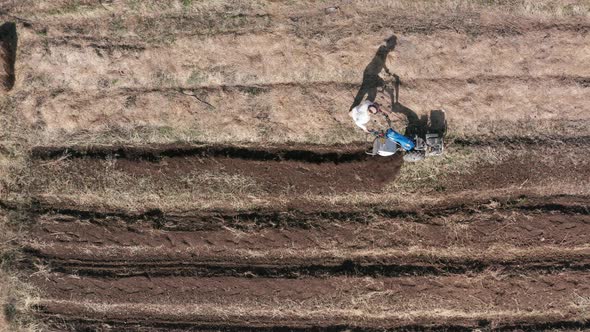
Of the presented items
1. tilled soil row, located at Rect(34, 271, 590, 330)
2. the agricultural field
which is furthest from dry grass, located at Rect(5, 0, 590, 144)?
tilled soil row, located at Rect(34, 271, 590, 330)

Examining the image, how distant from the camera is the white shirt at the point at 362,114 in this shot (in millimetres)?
8797

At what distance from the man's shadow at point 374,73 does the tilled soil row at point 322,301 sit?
4148mm

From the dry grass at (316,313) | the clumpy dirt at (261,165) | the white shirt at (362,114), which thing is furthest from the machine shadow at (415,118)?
the dry grass at (316,313)

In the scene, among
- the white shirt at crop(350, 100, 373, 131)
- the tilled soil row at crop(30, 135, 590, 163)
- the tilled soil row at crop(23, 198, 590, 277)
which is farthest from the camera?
the tilled soil row at crop(30, 135, 590, 163)

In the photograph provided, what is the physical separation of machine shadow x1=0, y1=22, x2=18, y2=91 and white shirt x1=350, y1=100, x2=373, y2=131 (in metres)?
7.78

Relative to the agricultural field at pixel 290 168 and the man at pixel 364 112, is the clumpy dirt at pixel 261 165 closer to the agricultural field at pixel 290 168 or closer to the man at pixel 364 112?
the agricultural field at pixel 290 168

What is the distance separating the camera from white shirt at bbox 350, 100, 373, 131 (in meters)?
8.80

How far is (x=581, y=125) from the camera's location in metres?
9.59

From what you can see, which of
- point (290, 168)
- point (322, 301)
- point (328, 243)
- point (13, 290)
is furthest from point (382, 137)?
point (13, 290)

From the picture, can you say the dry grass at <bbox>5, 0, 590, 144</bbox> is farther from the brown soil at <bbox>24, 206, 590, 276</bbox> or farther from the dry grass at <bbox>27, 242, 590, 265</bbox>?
the dry grass at <bbox>27, 242, 590, 265</bbox>

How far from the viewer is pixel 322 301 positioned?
950 centimetres

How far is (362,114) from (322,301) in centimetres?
428

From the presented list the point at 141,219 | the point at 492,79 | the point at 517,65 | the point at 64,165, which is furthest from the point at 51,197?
the point at 517,65

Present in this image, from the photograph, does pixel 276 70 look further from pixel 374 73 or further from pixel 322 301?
pixel 322 301
